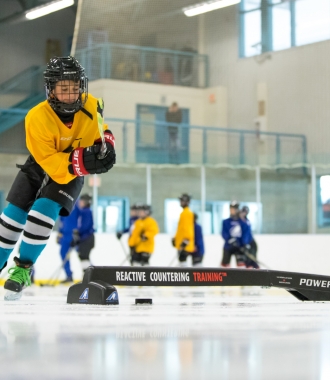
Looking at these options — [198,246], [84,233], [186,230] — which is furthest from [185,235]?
[84,233]

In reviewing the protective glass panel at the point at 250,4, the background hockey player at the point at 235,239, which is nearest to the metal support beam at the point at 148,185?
the background hockey player at the point at 235,239

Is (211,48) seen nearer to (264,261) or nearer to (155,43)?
(155,43)

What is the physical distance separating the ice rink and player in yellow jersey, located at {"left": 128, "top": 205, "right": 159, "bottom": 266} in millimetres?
7167

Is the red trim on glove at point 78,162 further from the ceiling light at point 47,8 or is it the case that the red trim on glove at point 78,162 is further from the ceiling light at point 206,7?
the ceiling light at point 206,7

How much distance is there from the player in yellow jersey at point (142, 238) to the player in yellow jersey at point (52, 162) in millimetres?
6206

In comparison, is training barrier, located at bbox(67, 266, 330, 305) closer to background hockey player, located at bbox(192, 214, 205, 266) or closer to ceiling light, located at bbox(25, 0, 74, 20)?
background hockey player, located at bbox(192, 214, 205, 266)

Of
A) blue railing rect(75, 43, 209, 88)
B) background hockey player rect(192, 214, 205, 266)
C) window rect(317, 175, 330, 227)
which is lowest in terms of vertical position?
background hockey player rect(192, 214, 205, 266)

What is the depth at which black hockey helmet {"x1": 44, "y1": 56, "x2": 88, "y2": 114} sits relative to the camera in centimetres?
258

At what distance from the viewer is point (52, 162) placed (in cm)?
262

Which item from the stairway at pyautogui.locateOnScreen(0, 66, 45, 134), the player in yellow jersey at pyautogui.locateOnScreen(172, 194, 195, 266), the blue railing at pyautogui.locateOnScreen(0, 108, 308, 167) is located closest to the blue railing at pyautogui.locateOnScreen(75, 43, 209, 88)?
the stairway at pyautogui.locateOnScreen(0, 66, 45, 134)

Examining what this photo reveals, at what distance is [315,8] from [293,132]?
5.95 feet

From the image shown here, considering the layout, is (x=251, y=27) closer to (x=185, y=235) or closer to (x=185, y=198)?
(x=185, y=198)

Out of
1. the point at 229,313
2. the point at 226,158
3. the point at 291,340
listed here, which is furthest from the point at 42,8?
the point at 291,340

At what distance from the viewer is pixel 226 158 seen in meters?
10.7
